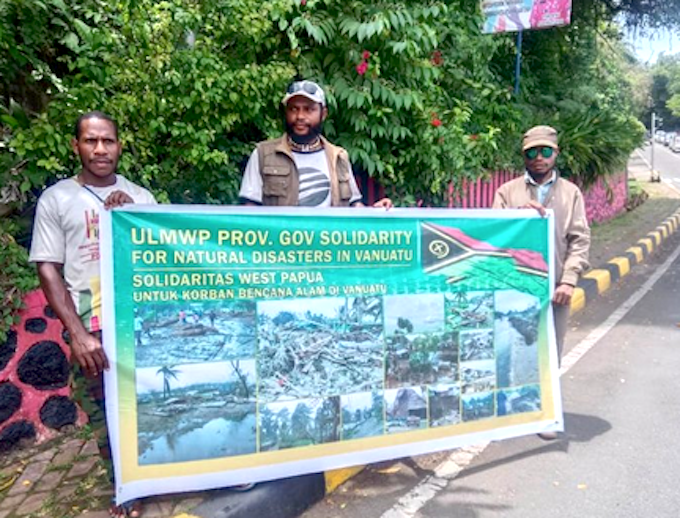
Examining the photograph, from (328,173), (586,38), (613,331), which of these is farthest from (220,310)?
(586,38)

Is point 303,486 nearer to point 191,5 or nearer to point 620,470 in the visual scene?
point 620,470

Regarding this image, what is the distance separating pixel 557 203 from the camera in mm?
3355

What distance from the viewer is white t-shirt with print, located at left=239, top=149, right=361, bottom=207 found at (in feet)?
9.79

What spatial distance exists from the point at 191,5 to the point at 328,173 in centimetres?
123

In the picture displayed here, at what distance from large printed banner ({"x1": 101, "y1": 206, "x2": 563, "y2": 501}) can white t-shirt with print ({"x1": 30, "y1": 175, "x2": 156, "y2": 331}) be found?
0.38 feet

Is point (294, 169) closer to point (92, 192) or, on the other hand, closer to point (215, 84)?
point (215, 84)

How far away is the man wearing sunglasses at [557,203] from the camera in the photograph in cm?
328

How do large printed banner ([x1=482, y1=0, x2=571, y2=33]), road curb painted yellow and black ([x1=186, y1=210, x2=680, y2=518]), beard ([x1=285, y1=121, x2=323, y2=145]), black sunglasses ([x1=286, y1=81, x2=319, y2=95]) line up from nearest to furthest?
1. road curb painted yellow and black ([x1=186, y1=210, x2=680, y2=518])
2. black sunglasses ([x1=286, y1=81, x2=319, y2=95])
3. beard ([x1=285, y1=121, x2=323, y2=145])
4. large printed banner ([x1=482, y1=0, x2=571, y2=33])

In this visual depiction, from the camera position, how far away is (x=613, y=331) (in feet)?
18.4

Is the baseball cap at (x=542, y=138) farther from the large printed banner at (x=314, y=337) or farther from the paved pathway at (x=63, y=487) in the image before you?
the paved pathway at (x=63, y=487)

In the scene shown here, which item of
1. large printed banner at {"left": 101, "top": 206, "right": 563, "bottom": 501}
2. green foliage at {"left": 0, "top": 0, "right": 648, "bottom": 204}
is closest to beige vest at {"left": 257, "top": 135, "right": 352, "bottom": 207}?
large printed banner at {"left": 101, "top": 206, "right": 563, "bottom": 501}

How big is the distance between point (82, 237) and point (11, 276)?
41.9 inches

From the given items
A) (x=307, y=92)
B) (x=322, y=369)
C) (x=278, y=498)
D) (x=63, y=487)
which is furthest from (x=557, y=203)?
(x=63, y=487)

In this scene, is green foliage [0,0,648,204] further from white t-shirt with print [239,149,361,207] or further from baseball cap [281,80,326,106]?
baseball cap [281,80,326,106]
